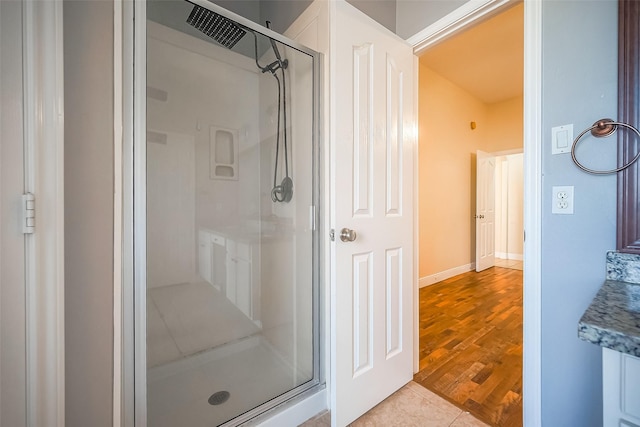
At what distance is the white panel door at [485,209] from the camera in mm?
4082

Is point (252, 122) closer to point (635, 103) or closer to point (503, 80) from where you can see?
point (635, 103)

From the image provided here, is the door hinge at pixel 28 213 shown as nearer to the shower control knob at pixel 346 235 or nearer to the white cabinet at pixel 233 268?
the white cabinet at pixel 233 268

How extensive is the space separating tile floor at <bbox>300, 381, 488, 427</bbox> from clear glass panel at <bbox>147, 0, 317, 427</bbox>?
33 cm

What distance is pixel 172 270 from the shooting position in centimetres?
131

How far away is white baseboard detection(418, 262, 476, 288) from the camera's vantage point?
11.2 feet

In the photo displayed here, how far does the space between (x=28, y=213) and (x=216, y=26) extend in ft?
3.80

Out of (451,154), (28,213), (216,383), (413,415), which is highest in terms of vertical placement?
(451,154)

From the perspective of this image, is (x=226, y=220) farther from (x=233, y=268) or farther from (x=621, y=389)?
(x=621, y=389)

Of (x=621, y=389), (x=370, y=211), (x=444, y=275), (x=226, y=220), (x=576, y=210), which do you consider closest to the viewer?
(x=621, y=389)

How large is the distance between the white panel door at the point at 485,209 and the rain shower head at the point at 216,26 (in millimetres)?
3984

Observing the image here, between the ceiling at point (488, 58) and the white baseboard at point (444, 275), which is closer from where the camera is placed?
the ceiling at point (488, 58)

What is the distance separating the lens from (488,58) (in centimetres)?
309

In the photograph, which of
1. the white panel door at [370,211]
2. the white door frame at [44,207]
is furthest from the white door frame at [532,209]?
the white door frame at [44,207]

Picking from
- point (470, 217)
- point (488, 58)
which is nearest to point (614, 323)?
point (488, 58)
